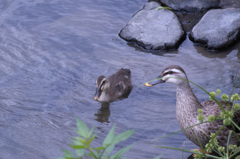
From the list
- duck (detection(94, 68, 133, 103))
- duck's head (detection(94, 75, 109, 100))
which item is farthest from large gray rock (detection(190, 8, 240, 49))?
duck's head (detection(94, 75, 109, 100))

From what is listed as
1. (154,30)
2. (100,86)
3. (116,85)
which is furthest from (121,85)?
(154,30)

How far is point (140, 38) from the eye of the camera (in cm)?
676

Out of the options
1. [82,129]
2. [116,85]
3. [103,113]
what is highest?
[82,129]

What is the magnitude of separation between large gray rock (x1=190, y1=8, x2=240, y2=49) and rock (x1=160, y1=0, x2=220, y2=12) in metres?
0.43

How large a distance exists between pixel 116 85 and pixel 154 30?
4.70ft

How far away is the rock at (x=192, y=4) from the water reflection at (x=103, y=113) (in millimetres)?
2725

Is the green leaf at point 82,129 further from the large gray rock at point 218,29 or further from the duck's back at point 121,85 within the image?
the large gray rock at point 218,29

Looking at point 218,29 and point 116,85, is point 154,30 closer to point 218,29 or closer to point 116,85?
point 218,29

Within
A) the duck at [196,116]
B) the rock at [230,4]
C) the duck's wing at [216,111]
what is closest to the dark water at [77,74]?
the duck at [196,116]

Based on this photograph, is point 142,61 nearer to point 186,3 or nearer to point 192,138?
point 186,3

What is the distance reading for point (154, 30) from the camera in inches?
271

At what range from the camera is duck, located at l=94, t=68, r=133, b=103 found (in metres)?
5.73

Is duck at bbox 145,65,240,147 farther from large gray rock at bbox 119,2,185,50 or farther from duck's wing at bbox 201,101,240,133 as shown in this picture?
large gray rock at bbox 119,2,185,50

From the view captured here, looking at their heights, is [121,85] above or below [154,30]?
below
